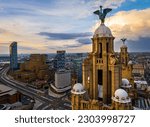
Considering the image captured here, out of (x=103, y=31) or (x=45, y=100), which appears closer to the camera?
(x=103, y=31)

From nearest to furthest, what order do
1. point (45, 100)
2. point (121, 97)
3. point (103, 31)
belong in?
point (121, 97), point (103, 31), point (45, 100)

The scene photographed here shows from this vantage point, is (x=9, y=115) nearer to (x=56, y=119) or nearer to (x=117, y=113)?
(x=56, y=119)

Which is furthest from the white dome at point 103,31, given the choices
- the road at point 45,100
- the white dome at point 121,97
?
the road at point 45,100

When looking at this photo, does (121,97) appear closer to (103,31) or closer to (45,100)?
(103,31)

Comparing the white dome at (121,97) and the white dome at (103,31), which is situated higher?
the white dome at (103,31)

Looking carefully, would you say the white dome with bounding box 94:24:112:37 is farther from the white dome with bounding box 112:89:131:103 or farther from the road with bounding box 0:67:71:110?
the road with bounding box 0:67:71:110

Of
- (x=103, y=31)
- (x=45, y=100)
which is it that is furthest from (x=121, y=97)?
(x=45, y=100)

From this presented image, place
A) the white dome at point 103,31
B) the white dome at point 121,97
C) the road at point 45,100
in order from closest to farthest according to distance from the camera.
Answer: the white dome at point 121,97, the white dome at point 103,31, the road at point 45,100

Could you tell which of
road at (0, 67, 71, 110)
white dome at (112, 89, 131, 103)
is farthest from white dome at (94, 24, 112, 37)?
road at (0, 67, 71, 110)

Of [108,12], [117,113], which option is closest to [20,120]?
[117,113]

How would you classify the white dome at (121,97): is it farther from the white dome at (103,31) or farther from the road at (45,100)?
the road at (45,100)

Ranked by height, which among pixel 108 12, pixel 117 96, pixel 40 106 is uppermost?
pixel 108 12
